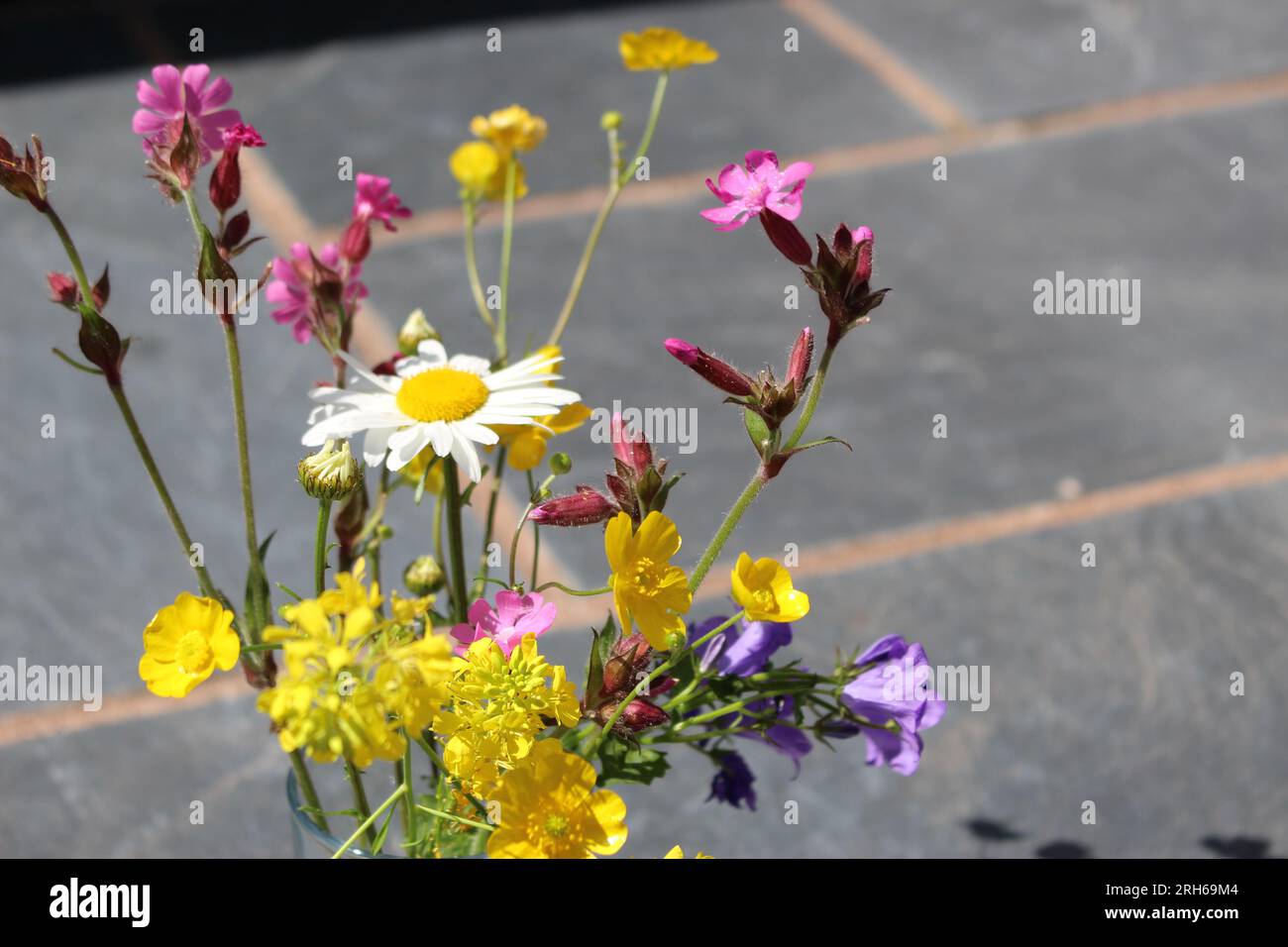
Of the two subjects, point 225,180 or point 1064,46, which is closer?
point 225,180

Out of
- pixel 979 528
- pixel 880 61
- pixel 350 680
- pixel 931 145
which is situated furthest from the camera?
pixel 880 61

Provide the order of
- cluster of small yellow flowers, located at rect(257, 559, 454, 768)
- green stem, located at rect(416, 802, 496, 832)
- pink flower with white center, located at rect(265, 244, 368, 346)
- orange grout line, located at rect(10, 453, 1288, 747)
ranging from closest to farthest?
cluster of small yellow flowers, located at rect(257, 559, 454, 768) → green stem, located at rect(416, 802, 496, 832) → pink flower with white center, located at rect(265, 244, 368, 346) → orange grout line, located at rect(10, 453, 1288, 747)

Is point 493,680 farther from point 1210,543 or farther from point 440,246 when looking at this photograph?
point 440,246

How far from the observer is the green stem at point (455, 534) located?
26.1 inches

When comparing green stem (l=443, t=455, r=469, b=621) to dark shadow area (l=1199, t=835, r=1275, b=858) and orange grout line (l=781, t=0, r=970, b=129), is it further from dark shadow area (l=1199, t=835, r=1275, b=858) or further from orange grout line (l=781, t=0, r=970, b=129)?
orange grout line (l=781, t=0, r=970, b=129)

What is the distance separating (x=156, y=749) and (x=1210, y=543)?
3.14ft

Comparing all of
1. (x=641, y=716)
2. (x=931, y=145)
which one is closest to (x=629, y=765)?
(x=641, y=716)

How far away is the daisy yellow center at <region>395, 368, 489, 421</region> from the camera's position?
2.03 ft

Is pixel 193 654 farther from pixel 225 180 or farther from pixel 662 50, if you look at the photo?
pixel 662 50

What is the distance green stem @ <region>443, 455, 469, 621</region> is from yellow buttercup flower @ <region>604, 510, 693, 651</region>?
10cm

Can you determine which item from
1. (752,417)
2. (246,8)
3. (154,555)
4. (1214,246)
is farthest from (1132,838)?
(246,8)

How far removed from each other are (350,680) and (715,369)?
20cm

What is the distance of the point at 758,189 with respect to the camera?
61 cm

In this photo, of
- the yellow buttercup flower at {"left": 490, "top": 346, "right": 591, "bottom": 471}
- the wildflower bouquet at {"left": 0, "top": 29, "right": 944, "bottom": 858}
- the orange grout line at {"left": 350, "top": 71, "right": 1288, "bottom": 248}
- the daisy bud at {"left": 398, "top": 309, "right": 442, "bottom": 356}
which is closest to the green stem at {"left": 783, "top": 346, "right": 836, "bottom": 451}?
the wildflower bouquet at {"left": 0, "top": 29, "right": 944, "bottom": 858}
